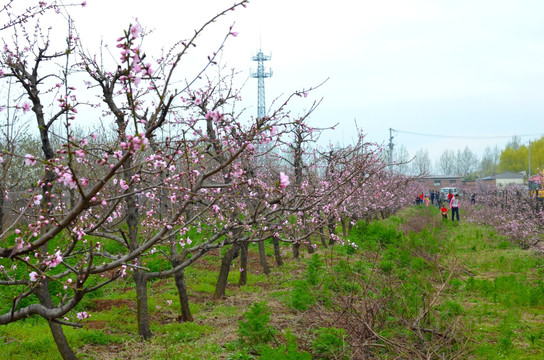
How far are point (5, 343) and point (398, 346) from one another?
232 inches

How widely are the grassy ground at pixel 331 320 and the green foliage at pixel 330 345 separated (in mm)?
17

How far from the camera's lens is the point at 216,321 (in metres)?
8.44

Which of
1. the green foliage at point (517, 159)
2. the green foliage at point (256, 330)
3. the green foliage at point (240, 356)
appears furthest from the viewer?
the green foliage at point (517, 159)

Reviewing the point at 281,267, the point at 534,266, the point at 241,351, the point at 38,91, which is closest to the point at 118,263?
the point at 241,351

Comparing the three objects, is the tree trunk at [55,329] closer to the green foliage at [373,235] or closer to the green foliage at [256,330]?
the green foliage at [256,330]

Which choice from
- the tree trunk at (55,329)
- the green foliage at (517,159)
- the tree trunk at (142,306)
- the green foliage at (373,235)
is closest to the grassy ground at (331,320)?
the tree trunk at (142,306)

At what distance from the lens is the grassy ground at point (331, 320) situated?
5.71m

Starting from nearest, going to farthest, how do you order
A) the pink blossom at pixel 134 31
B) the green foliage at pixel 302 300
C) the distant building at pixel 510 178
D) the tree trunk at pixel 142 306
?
the pink blossom at pixel 134 31, the tree trunk at pixel 142 306, the green foliage at pixel 302 300, the distant building at pixel 510 178

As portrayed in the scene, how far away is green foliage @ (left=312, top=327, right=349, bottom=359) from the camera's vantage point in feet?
17.9

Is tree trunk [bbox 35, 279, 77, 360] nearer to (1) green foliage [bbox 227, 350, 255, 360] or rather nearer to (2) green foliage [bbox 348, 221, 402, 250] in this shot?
(1) green foliage [bbox 227, 350, 255, 360]

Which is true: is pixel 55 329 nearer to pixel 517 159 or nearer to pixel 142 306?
pixel 142 306

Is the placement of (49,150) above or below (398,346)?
above

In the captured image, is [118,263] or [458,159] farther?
[458,159]

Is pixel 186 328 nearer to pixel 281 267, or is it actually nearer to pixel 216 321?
pixel 216 321
